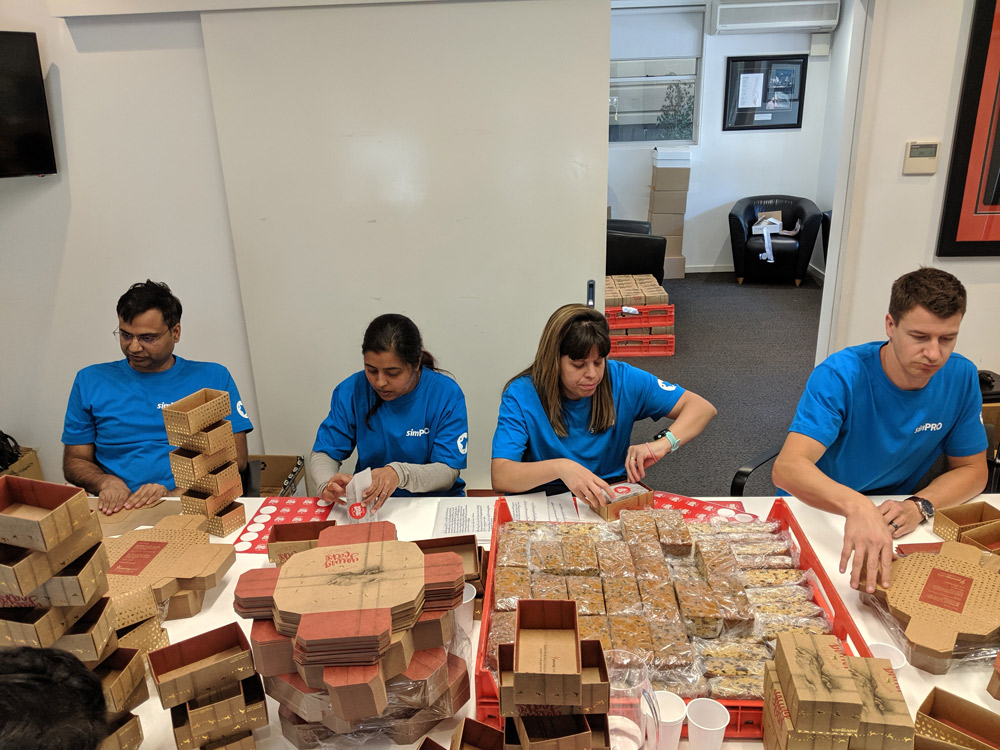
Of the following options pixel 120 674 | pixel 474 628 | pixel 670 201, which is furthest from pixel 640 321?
pixel 120 674

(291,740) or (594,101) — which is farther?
(594,101)

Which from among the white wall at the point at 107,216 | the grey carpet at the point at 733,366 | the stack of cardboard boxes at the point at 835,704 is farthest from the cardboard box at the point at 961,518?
the white wall at the point at 107,216

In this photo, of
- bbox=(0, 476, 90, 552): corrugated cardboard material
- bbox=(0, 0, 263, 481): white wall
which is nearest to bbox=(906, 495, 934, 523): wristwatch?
bbox=(0, 476, 90, 552): corrugated cardboard material

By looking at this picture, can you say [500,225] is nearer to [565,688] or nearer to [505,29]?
[505,29]

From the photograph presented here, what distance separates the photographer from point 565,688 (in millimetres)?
1073

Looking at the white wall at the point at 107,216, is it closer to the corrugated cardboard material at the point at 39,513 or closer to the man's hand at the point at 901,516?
the corrugated cardboard material at the point at 39,513

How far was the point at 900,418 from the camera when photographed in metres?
2.19

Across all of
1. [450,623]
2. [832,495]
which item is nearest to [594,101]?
[832,495]

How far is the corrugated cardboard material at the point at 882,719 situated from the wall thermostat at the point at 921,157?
2791 millimetres

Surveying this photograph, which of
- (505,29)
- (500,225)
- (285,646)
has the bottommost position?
(285,646)

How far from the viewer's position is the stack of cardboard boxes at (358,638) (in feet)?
3.72

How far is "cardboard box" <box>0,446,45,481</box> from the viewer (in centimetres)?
346

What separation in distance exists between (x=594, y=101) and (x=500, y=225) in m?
0.66

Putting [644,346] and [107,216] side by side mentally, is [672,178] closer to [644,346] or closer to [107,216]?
[644,346]
